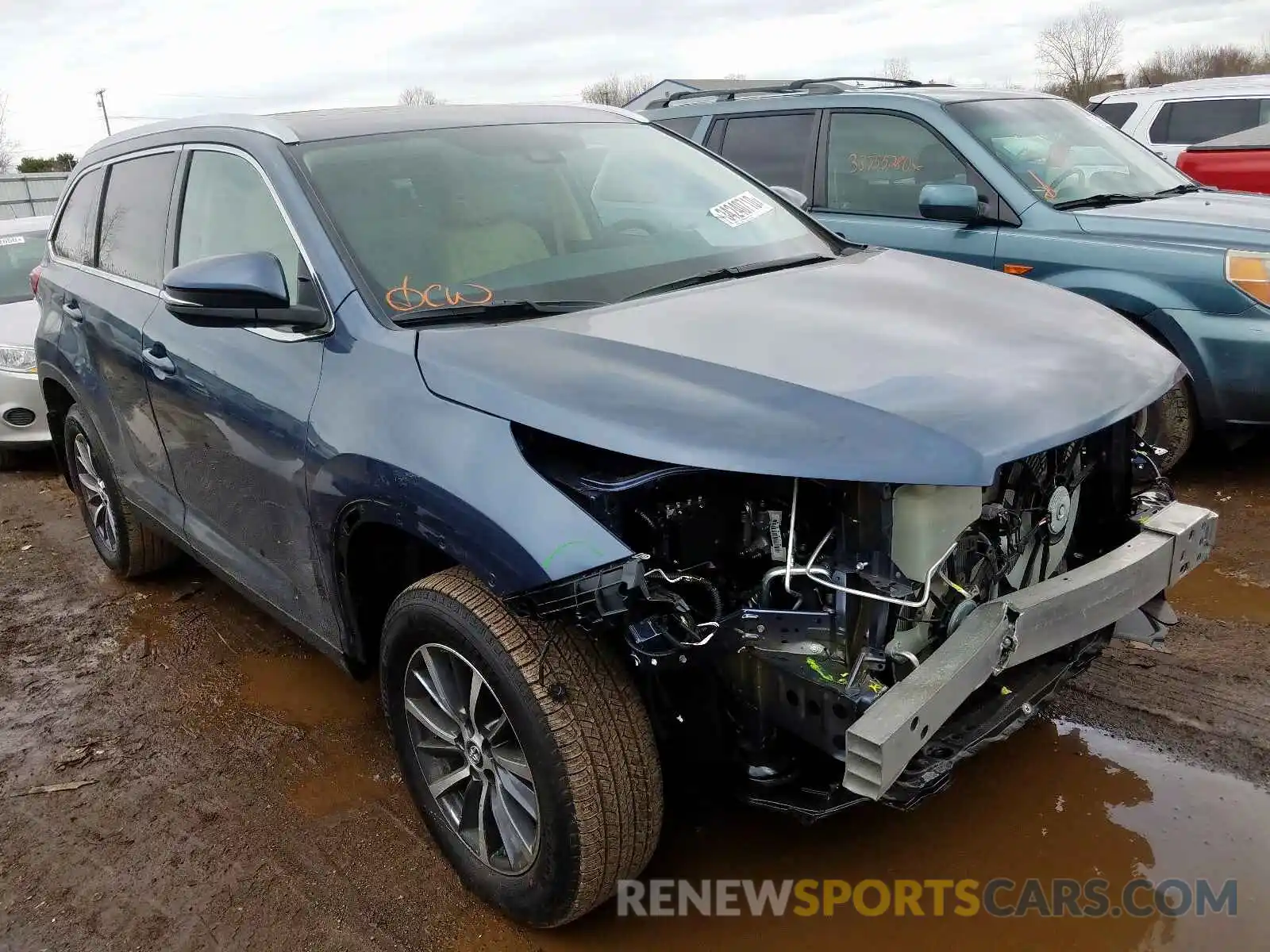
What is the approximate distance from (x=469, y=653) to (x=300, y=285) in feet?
3.63

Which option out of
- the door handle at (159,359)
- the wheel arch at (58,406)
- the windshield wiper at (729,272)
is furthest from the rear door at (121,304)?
the windshield wiper at (729,272)

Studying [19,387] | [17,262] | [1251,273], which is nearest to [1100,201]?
[1251,273]

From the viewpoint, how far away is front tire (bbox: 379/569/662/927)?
209cm

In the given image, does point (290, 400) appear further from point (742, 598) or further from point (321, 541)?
point (742, 598)

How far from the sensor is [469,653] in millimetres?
2207

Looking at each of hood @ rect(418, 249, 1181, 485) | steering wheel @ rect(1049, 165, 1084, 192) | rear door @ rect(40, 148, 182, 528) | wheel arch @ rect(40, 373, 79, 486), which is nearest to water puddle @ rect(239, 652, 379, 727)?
rear door @ rect(40, 148, 182, 528)

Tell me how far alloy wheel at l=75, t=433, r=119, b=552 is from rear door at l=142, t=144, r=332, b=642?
123 centimetres

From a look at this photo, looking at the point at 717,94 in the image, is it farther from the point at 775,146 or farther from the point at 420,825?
the point at 420,825

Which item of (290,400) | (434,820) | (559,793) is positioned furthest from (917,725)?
(290,400)

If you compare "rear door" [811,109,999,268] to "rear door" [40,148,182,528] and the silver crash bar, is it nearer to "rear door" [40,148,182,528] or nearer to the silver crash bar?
the silver crash bar

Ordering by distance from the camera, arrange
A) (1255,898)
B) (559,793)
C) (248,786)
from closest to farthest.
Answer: (559,793)
(1255,898)
(248,786)

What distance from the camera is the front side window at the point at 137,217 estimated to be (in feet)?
11.5

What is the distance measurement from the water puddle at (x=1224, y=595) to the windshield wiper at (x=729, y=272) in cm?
180

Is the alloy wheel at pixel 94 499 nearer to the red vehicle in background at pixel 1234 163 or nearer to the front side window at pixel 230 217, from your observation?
the front side window at pixel 230 217
